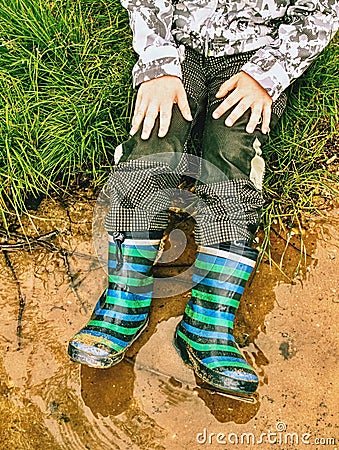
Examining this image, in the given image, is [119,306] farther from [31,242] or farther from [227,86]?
[227,86]

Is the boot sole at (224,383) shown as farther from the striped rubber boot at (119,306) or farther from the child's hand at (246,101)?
the child's hand at (246,101)

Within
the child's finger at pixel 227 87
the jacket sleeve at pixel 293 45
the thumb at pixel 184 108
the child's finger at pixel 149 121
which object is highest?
the jacket sleeve at pixel 293 45

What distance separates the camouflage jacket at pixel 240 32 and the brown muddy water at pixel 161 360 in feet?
1.58

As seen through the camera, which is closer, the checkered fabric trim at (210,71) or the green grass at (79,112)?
the checkered fabric trim at (210,71)

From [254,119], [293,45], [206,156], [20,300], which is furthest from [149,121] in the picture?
[20,300]

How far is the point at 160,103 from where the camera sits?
148cm

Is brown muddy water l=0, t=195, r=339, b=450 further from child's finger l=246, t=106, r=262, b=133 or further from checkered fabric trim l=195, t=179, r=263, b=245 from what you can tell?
child's finger l=246, t=106, r=262, b=133

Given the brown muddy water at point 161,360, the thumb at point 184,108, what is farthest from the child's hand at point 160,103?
the brown muddy water at point 161,360

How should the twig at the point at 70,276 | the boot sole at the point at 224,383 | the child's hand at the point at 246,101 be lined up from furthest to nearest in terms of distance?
the twig at the point at 70,276
the child's hand at the point at 246,101
the boot sole at the point at 224,383

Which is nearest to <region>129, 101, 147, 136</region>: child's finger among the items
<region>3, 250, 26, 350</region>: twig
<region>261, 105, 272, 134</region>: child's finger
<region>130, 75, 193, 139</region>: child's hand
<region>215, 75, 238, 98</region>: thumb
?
<region>130, 75, 193, 139</region>: child's hand

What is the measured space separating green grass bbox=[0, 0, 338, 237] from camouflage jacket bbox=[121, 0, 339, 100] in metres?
0.20

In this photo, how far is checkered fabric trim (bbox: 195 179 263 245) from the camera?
1.42m

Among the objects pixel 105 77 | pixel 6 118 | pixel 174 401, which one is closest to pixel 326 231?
pixel 174 401

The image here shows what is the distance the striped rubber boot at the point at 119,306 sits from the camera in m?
1.40
